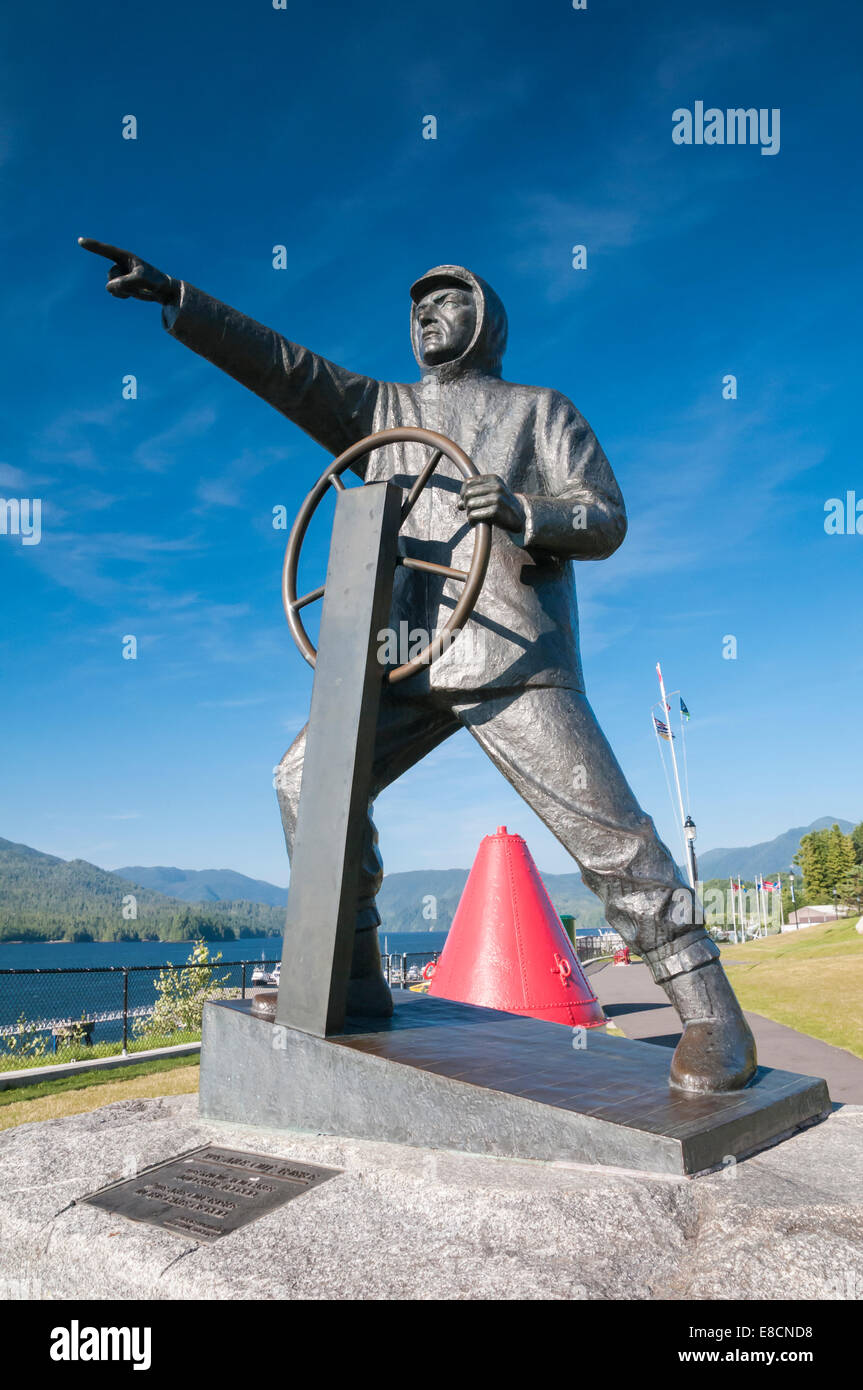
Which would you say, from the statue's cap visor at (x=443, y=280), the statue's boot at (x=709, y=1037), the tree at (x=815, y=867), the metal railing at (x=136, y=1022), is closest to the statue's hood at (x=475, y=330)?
the statue's cap visor at (x=443, y=280)

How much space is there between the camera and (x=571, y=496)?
10.4ft

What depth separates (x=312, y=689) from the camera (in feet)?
10.5

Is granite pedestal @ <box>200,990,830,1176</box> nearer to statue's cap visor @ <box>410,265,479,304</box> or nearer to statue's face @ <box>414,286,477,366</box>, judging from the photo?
statue's face @ <box>414,286,477,366</box>

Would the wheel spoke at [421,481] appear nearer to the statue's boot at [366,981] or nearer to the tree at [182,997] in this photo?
the statue's boot at [366,981]

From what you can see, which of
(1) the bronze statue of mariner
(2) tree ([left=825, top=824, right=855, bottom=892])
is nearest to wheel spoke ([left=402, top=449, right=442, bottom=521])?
(1) the bronze statue of mariner

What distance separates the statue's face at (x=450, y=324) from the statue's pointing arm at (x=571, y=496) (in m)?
0.49

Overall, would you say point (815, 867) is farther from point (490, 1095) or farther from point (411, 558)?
point (490, 1095)

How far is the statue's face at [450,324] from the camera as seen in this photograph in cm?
368

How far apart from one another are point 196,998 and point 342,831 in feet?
38.5

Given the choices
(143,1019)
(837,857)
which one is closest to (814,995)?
(143,1019)

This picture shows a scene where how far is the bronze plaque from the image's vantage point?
2242 mm

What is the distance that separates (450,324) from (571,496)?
105cm
